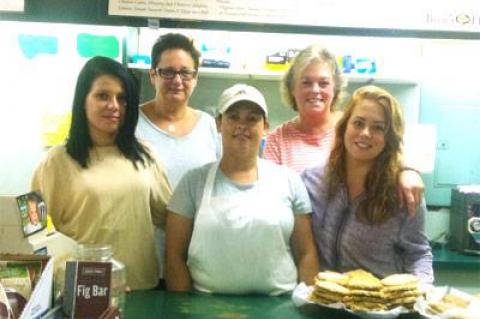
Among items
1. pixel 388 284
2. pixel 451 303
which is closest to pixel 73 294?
pixel 388 284

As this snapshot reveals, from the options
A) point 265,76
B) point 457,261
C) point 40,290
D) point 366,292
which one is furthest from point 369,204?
point 265,76

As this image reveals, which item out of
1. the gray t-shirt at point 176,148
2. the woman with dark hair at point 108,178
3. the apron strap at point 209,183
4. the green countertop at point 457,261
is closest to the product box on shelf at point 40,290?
the woman with dark hair at point 108,178

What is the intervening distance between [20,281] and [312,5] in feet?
3.74

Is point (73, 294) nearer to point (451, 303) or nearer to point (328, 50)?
Result: point (451, 303)

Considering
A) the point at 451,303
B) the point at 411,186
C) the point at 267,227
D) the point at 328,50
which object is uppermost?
the point at 328,50

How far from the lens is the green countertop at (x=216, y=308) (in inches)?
58.5

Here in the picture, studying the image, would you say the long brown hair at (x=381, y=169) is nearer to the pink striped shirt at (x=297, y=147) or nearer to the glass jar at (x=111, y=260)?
the pink striped shirt at (x=297, y=147)

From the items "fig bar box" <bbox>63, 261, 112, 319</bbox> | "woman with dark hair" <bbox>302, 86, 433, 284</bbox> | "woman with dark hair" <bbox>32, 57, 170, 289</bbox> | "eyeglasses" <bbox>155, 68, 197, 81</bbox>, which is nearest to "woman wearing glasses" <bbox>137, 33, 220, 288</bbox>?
"eyeglasses" <bbox>155, 68, 197, 81</bbox>

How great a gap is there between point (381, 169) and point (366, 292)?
1.52ft

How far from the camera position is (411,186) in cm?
175

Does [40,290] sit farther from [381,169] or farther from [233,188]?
[381,169]

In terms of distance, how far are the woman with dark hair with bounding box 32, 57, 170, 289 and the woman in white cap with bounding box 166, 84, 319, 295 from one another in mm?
129

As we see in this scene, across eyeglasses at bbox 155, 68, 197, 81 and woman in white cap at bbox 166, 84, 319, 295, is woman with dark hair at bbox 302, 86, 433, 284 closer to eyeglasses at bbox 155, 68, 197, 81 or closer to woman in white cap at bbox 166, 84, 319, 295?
woman in white cap at bbox 166, 84, 319, 295

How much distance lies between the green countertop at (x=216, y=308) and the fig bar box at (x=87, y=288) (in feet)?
0.56
